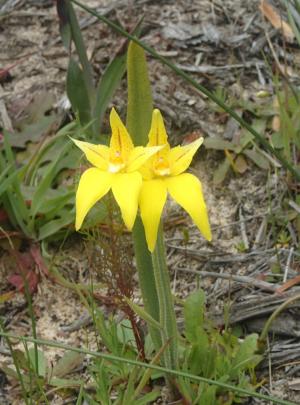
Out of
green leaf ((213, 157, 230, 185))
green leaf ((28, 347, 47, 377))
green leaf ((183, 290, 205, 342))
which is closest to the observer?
green leaf ((183, 290, 205, 342))

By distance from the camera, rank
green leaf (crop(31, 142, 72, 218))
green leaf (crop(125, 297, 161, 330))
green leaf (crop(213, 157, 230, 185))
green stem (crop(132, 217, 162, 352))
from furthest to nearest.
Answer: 1. green leaf (crop(213, 157, 230, 185))
2. green leaf (crop(31, 142, 72, 218))
3. green stem (crop(132, 217, 162, 352))
4. green leaf (crop(125, 297, 161, 330))

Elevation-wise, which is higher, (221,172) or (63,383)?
(221,172)

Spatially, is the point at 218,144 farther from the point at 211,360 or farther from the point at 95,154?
the point at 95,154

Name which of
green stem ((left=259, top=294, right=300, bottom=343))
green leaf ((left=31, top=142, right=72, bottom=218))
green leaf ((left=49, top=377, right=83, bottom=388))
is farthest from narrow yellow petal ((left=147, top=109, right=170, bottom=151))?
green leaf ((left=31, top=142, right=72, bottom=218))

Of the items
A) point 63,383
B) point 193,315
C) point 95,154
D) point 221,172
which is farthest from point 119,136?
point 221,172

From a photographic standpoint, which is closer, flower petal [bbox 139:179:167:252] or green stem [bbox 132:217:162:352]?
flower petal [bbox 139:179:167:252]

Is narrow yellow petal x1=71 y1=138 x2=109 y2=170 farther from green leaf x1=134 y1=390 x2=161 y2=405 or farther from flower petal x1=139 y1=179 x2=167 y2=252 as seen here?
green leaf x1=134 y1=390 x2=161 y2=405

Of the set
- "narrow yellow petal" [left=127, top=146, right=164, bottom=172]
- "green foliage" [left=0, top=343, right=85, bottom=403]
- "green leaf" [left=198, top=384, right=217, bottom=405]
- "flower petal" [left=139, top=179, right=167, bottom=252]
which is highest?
"narrow yellow petal" [left=127, top=146, right=164, bottom=172]
